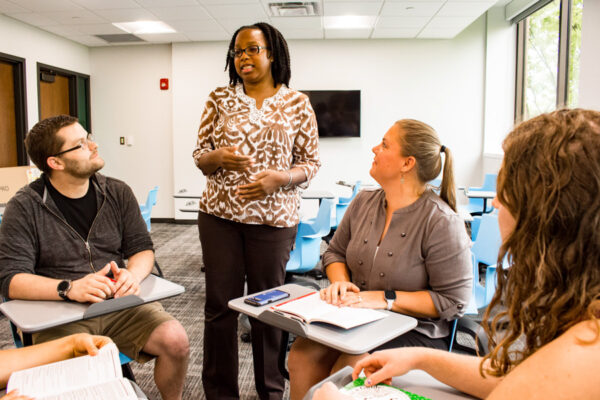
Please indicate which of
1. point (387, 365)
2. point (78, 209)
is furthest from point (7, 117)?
point (387, 365)

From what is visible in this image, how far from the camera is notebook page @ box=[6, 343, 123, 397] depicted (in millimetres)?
992

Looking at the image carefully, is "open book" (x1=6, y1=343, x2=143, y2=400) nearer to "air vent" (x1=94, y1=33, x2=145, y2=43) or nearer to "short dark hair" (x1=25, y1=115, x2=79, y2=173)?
"short dark hair" (x1=25, y1=115, x2=79, y2=173)

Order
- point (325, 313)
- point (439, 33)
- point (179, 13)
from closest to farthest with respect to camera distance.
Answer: point (325, 313) → point (179, 13) → point (439, 33)

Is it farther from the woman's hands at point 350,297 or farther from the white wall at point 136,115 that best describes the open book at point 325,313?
the white wall at point 136,115

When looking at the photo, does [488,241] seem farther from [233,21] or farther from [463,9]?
[233,21]

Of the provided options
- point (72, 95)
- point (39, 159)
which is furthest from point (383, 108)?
point (39, 159)

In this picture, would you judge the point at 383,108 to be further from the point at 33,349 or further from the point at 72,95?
the point at 33,349

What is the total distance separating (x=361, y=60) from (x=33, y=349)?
258 inches

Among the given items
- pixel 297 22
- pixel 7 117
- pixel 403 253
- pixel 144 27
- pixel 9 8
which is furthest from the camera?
pixel 144 27

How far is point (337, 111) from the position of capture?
709cm

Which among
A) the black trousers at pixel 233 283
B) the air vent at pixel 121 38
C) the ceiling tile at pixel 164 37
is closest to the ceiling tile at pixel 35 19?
the air vent at pixel 121 38

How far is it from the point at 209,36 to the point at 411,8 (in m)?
2.92

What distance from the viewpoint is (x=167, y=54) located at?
7.33 metres

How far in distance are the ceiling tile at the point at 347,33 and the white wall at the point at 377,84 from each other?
0.15 m
